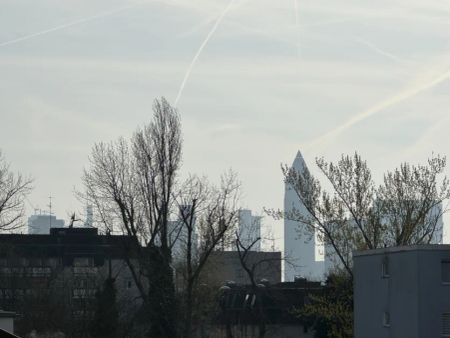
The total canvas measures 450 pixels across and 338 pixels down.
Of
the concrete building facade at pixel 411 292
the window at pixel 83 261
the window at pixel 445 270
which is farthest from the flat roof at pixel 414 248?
the window at pixel 83 261

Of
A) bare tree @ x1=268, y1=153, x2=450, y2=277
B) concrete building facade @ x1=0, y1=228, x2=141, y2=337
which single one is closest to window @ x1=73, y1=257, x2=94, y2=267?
concrete building facade @ x1=0, y1=228, x2=141, y2=337

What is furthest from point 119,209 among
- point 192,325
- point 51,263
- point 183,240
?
point 51,263

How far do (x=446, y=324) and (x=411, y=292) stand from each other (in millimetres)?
2218

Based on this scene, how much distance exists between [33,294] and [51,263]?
36504mm

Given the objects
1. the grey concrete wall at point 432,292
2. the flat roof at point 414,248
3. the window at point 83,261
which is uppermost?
the window at point 83,261

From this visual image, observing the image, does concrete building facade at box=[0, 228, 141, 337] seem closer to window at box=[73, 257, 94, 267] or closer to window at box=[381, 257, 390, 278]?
window at box=[73, 257, 94, 267]

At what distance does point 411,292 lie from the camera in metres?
48.8

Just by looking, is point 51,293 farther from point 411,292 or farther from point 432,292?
point 432,292

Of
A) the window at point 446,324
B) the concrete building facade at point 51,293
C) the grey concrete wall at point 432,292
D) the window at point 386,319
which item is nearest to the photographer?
the grey concrete wall at point 432,292

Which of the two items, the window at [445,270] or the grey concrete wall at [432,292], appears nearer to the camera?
the grey concrete wall at [432,292]

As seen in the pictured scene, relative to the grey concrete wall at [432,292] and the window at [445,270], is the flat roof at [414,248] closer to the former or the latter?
the grey concrete wall at [432,292]

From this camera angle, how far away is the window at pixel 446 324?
48219mm

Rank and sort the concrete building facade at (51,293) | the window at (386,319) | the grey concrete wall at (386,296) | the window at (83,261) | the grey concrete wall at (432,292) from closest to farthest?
the grey concrete wall at (432,292) < the grey concrete wall at (386,296) < the window at (386,319) < the concrete building facade at (51,293) < the window at (83,261)

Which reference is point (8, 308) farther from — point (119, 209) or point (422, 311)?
point (422, 311)
